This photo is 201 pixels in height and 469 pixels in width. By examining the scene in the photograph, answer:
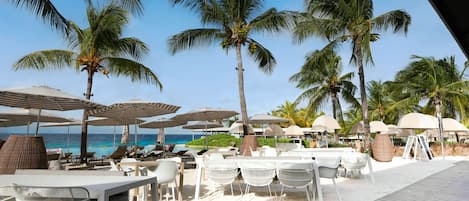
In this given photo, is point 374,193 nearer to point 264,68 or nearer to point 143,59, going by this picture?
point 264,68

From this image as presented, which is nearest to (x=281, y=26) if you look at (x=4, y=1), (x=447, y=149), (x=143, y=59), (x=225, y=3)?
(x=225, y=3)

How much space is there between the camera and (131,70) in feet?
37.8

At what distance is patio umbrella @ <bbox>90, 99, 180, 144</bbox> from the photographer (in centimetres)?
671

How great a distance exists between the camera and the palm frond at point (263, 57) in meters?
11.0

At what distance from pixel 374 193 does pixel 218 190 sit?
9.51 ft

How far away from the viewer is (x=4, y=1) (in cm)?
504

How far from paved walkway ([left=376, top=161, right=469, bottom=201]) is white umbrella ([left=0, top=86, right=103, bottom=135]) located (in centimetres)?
578

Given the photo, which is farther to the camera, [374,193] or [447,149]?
[447,149]

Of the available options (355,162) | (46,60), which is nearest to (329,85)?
(355,162)

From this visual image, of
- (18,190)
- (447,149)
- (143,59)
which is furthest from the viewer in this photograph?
(447,149)

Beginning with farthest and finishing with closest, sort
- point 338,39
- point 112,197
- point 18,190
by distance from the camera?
1. point 338,39
2. point 112,197
3. point 18,190

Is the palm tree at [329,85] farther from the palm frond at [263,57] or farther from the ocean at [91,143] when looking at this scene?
the ocean at [91,143]

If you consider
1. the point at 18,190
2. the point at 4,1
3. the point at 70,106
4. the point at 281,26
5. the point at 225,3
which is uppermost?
the point at 225,3

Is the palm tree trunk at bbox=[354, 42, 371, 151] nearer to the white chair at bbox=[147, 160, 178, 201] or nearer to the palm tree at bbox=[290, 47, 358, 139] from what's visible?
the palm tree at bbox=[290, 47, 358, 139]
